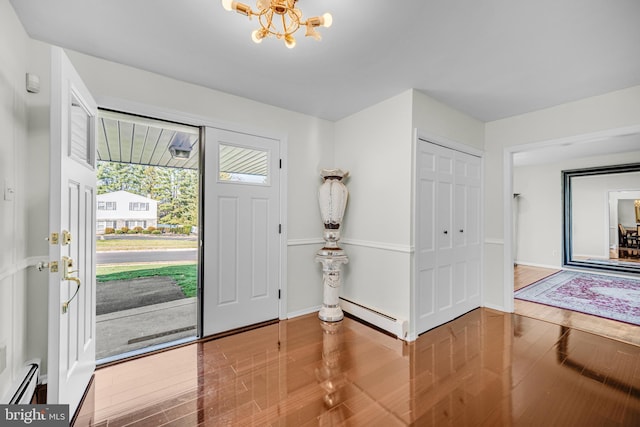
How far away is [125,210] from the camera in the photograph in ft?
22.2

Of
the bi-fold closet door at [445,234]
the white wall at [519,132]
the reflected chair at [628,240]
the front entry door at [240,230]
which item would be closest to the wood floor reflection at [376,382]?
the front entry door at [240,230]

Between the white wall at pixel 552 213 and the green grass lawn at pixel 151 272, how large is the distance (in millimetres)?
7320

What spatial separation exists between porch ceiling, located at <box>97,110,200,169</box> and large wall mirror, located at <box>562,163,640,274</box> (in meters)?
7.29

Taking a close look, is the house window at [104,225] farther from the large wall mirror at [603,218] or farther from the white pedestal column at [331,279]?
the large wall mirror at [603,218]

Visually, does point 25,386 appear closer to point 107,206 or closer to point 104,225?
point 107,206

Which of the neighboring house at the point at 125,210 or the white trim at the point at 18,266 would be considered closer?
the white trim at the point at 18,266

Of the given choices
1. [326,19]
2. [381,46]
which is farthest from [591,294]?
[326,19]

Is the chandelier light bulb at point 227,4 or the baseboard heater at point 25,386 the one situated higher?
the chandelier light bulb at point 227,4

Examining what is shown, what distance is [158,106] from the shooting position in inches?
95.0

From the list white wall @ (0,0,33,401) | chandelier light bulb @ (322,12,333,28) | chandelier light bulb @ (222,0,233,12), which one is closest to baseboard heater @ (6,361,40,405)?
white wall @ (0,0,33,401)

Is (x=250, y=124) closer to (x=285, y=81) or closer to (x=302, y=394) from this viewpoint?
(x=285, y=81)

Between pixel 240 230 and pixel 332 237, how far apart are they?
101 cm

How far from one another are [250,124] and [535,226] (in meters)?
6.66

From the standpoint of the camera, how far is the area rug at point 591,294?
344cm
